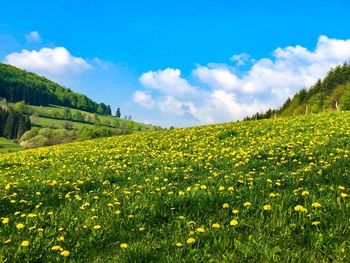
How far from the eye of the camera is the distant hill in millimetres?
89738

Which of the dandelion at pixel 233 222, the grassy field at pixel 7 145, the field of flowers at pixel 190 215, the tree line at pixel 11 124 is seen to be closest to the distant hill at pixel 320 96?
the field of flowers at pixel 190 215

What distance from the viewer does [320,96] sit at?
95.4m

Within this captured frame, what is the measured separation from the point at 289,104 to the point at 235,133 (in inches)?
4213

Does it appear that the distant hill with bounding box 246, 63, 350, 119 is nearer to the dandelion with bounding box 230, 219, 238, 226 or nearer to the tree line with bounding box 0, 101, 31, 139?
the dandelion with bounding box 230, 219, 238, 226

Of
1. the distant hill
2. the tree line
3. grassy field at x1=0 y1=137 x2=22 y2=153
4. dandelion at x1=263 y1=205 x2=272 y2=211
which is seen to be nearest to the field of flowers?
dandelion at x1=263 y1=205 x2=272 y2=211

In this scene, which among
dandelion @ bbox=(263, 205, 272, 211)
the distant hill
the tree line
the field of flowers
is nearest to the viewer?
the field of flowers

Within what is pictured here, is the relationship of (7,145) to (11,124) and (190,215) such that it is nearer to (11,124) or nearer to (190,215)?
(11,124)

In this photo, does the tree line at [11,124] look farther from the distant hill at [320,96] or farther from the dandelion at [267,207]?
the dandelion at [267,207]

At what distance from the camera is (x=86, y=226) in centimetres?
598

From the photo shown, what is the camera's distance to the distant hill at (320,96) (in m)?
89.7

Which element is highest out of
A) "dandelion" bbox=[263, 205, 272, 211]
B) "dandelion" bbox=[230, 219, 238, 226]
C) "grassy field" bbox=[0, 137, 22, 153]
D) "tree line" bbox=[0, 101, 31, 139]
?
"tree line" bbox=[0, 101, 31, 139]

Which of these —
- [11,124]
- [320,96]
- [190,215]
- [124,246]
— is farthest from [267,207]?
[11,124]

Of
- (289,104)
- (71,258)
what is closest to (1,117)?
(289,104)

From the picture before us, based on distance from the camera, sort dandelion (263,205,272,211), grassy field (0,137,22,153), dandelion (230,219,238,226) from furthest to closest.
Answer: grassy field (0,137,22,153)
dandelion (263,205,272,211)
dandelion (230,219,238,226)
